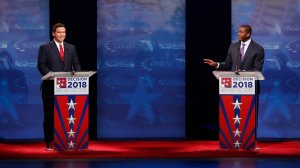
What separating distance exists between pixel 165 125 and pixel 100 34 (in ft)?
5.65

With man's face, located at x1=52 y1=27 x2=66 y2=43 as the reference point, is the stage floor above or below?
below

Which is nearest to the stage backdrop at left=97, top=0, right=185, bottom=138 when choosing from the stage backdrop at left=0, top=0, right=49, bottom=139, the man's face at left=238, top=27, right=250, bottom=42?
the stage backdrop at left=0, top=0, right=49, bottom=139

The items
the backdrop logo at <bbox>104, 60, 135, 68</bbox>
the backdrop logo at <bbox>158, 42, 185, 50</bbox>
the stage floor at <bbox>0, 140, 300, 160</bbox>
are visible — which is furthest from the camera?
the backdrop logo at <bbox>158, 42, 185, 50</bbox>

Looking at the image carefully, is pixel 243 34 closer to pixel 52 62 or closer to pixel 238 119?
pixel 238 119

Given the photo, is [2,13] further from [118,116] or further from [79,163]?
[79,163]

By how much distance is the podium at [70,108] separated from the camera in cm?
886

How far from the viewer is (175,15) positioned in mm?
10922

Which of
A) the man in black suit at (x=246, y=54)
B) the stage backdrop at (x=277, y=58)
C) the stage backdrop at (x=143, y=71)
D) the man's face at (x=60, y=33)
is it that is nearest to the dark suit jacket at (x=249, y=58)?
the man in black suit at (x=246, y=54)

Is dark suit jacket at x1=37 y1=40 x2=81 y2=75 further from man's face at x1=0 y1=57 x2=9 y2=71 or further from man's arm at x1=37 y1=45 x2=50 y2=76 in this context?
man's face at x1=0 y1=57 x2=9 y2=71

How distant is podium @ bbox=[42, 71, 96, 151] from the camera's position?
8.86 meters

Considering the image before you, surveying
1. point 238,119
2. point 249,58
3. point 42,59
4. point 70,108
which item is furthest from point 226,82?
point 42,59

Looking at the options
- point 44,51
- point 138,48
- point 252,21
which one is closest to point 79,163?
point 44,51

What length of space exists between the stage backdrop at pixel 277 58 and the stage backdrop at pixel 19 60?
299 centimetres

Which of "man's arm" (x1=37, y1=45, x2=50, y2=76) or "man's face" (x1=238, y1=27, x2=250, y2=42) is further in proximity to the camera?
"man's face" (x1=238, y1=27, x2=250, y2=42)
